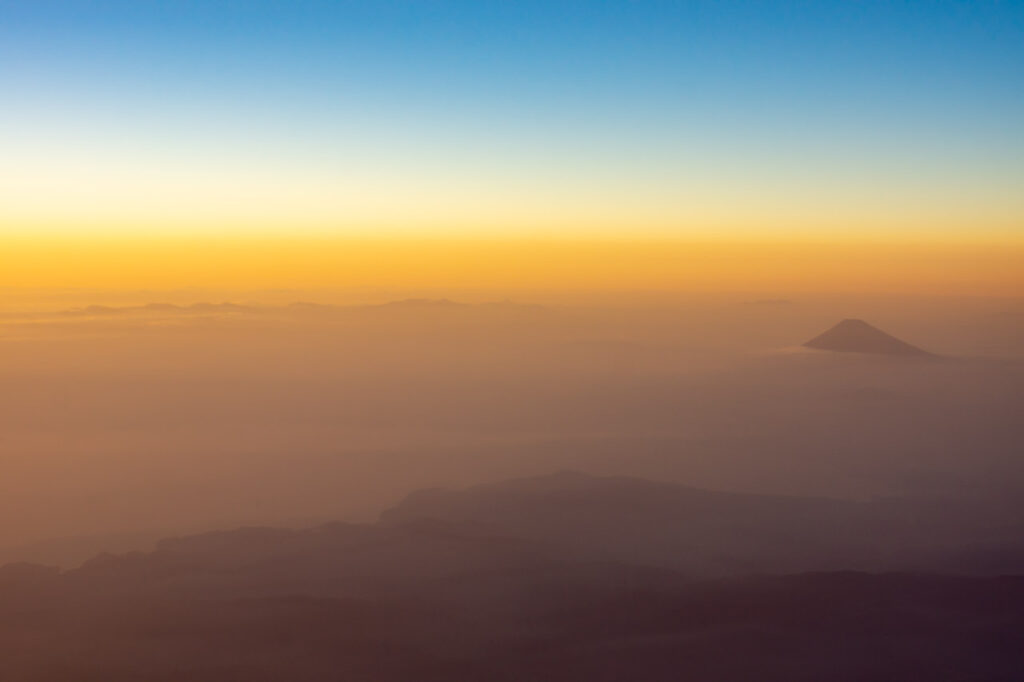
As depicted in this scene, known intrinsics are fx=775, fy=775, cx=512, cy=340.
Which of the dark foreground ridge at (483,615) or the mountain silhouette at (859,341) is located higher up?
the mountain silhouette at (859,341)

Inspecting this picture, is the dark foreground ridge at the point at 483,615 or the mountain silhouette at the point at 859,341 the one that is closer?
the dark foreground ridge at the point at 483,615

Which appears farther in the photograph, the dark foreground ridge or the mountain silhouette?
the mountain silhouette

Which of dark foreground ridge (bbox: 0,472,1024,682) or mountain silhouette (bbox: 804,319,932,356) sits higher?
mountain silhouette (bbox: 804,319,932,356)

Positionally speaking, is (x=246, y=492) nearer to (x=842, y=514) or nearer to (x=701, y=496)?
(x=701, y=496)

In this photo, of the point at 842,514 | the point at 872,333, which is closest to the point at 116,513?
the point at 842,514
